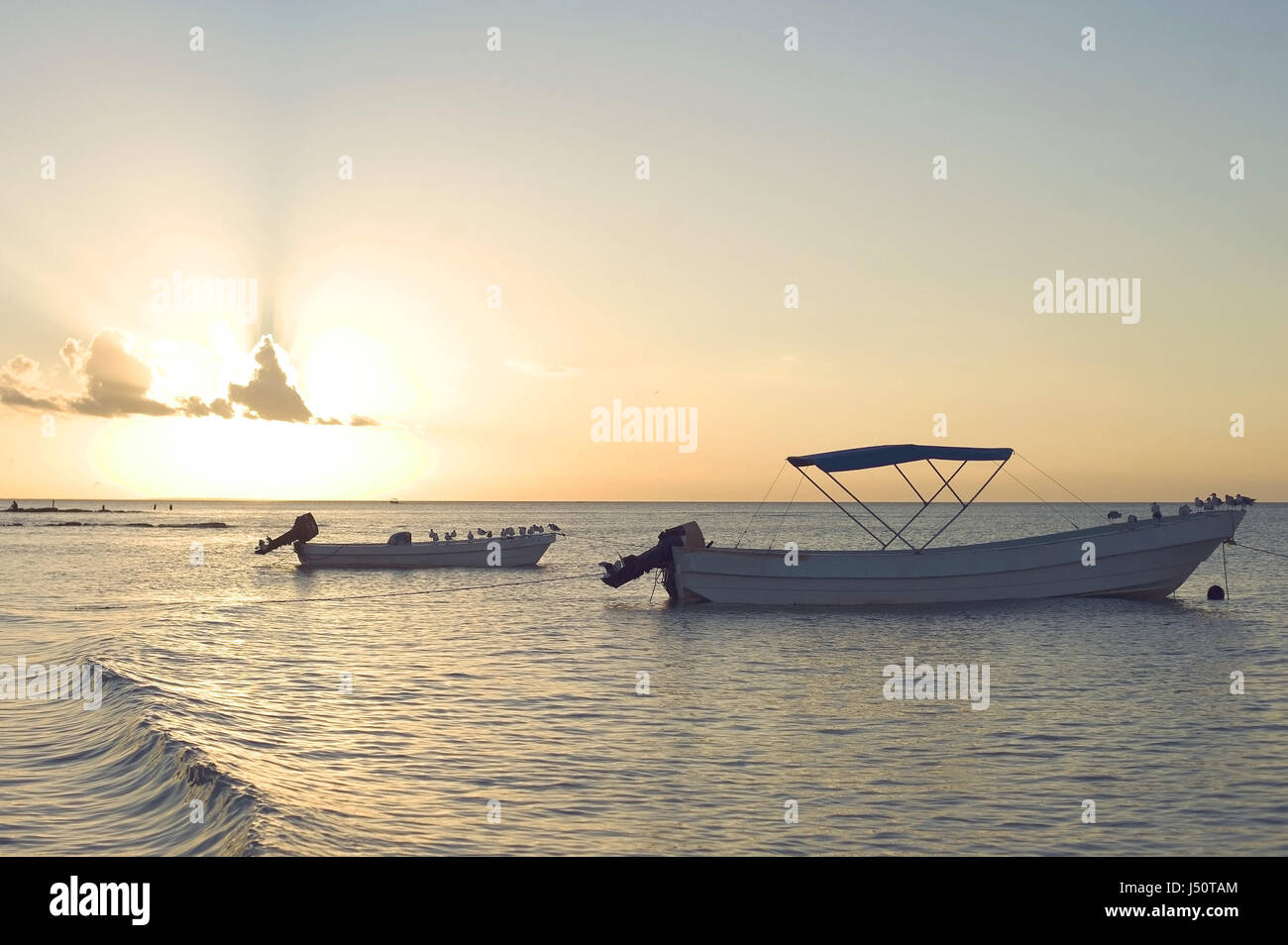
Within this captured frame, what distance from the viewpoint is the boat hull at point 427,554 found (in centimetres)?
5759

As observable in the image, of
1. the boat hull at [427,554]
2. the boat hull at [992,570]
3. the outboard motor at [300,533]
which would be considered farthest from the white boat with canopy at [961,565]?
the outboard motor at [300,533]

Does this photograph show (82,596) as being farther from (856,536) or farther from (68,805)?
(856,536)

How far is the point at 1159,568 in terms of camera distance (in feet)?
112

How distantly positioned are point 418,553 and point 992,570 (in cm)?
3550

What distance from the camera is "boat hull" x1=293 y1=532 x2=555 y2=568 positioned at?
189 feet

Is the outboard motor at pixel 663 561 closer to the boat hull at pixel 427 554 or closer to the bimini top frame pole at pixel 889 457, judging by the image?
the bimini top frame pole at pixel 889 457

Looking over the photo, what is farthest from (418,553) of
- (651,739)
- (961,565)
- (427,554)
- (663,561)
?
(651,739)

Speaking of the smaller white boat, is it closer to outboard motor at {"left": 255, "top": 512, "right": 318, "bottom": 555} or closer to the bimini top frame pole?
outboard motor at {"left": 255, "top": 512, "right": 318, "bottom": 555}

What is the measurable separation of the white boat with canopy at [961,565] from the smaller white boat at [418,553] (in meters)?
25.2

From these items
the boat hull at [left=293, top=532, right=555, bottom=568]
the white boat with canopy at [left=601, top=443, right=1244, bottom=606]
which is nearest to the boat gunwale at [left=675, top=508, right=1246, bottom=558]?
the white boat with canopy at [left=601, top=443, right=1244, bottom=606]

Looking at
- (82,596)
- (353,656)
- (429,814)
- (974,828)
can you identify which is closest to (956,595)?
(353,656)

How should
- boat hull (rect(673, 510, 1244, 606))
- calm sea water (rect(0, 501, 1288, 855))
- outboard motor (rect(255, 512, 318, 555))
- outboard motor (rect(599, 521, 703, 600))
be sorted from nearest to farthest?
1. calm sea water (rect(0, 501, 1288, 855))
2. boat hull (rect(673, 510, 1244, 606))
3. outboard motor (rect(599, 521, 703, 600))
4. outboard motor (rect(255, 512, 318, 555))

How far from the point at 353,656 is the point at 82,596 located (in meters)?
22.0

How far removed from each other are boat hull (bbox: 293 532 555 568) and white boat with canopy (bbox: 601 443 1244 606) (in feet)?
82.4
